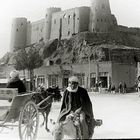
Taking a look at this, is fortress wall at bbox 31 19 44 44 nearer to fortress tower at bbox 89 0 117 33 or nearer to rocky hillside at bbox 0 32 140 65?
rocky hillside at bbox 0 32 140 65

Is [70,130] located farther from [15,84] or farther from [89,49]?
[89,49]

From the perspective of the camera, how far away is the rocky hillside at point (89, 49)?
62.7 metres

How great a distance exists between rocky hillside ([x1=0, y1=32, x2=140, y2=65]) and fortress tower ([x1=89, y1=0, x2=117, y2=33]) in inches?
51.7

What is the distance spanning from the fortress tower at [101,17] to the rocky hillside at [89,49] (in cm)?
131

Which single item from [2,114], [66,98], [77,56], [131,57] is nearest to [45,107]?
[2,114]

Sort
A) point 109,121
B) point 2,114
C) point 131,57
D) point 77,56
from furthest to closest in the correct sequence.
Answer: point 77,56, point 131,57, point 109,121, point 2,114

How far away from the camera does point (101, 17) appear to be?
65.9m

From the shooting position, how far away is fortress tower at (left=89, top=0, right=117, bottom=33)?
200 feet

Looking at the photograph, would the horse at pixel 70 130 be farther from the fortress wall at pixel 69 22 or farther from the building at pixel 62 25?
the fortress wall at pixel 69 22

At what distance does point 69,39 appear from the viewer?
70.8m

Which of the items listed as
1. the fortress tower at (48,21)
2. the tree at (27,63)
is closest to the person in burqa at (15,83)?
the tree at (27,63)

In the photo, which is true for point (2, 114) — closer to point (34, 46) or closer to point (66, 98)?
point (66, 98)

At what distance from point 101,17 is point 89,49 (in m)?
6.03

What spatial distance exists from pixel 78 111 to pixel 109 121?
4701 mm
